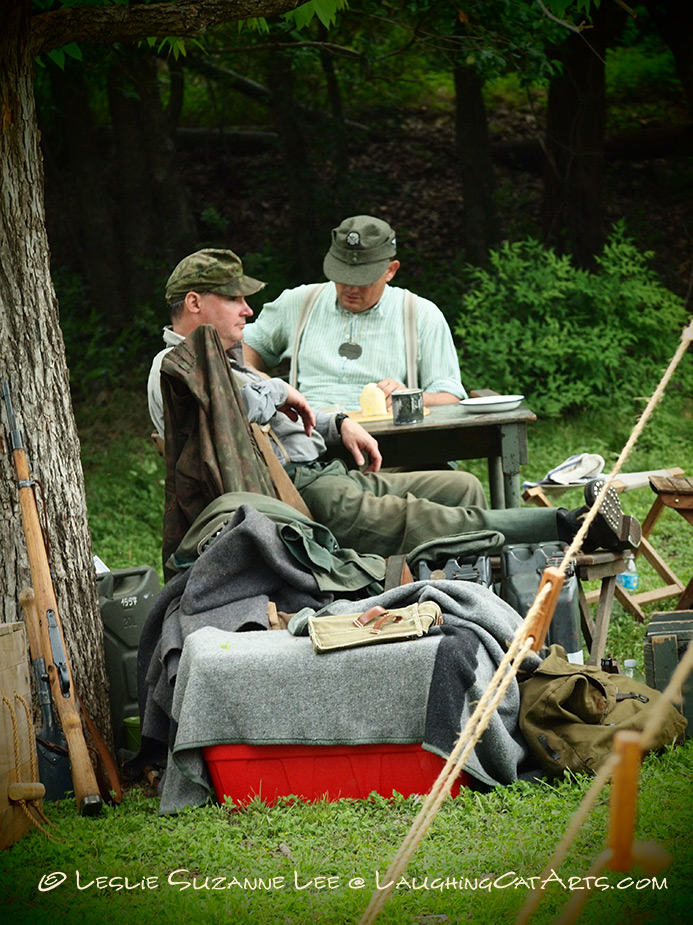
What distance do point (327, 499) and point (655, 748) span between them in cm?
176

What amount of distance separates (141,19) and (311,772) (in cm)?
260

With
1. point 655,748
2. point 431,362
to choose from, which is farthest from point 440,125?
point 655,748

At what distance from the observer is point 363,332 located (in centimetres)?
605

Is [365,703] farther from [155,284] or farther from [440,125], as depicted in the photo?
[440,125]

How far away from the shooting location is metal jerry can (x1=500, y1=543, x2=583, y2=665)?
3.94 meters

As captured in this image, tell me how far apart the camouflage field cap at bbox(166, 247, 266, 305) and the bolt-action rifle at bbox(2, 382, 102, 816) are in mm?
1437

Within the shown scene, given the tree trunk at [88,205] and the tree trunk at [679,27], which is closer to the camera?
the tree trunk at [679,27]

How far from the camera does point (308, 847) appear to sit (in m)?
3.06

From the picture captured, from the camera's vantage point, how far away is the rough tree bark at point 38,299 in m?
3.66

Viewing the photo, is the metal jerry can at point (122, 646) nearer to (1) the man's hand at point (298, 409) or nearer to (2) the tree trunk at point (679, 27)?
(1) the man's hand at point (298, 409)

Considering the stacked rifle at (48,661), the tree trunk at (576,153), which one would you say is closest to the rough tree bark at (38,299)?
the stacked rifle at (48,661)

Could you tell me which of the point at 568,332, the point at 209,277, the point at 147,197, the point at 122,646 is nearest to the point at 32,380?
the point at 122,646

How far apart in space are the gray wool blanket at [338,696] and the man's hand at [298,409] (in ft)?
5.13

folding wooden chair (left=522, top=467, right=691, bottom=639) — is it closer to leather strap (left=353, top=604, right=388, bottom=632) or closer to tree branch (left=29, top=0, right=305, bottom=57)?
leather strap (left=353, top=604, right=388, bottom=632)
